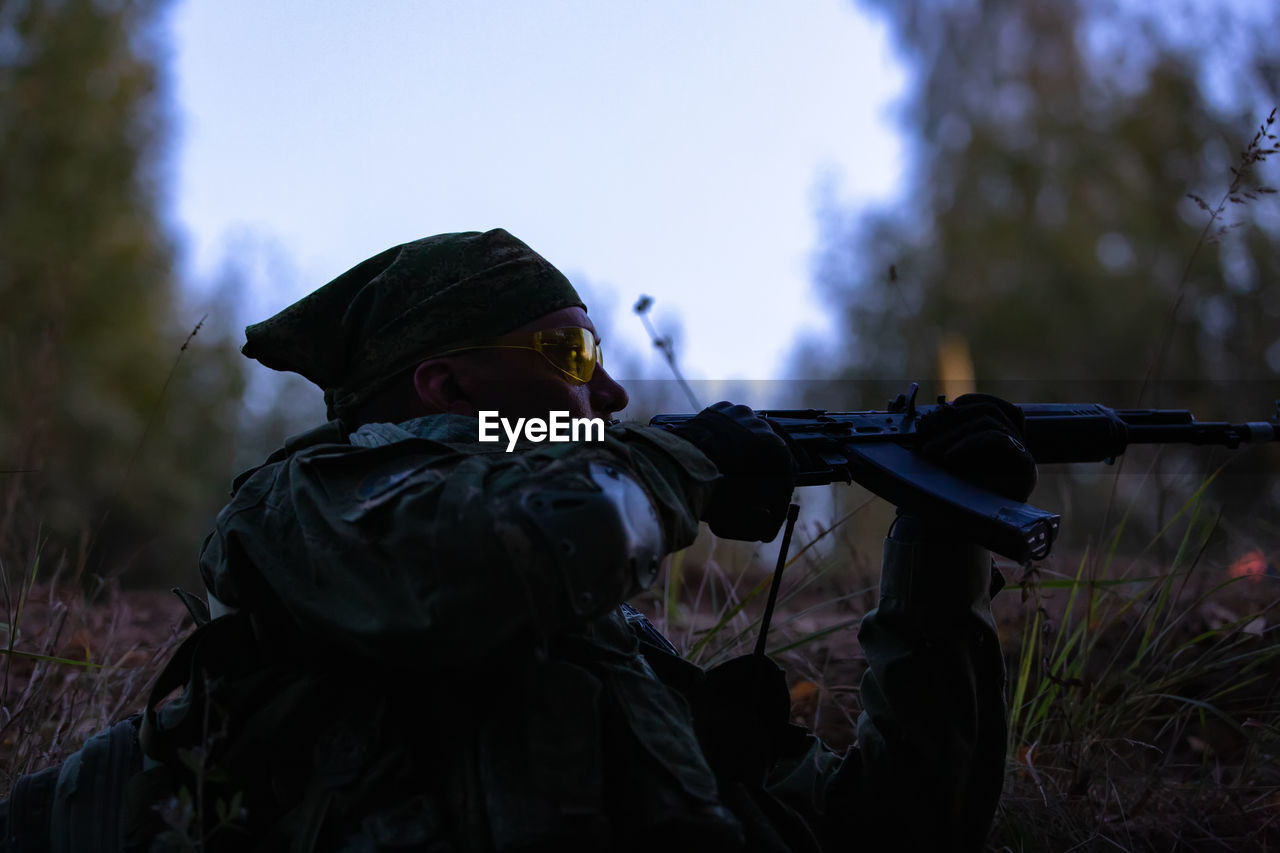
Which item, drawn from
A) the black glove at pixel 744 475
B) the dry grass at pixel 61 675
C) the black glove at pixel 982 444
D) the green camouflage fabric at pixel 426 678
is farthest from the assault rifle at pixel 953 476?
the dry grass at pixel 61 675

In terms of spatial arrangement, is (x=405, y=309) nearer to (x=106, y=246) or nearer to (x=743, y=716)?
(x=743, y=716)

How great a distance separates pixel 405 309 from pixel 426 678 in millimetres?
732

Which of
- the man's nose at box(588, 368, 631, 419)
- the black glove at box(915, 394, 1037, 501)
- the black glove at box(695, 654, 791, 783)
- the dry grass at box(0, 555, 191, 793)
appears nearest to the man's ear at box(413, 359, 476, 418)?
the man's nose at box(588, 368, 631, 419)

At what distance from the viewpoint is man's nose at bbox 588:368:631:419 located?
2.01 metres

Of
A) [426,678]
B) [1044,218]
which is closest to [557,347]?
[426,678]

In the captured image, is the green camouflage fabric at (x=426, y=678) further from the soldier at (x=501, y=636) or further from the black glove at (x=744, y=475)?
the black glove at (x=744, y=475)

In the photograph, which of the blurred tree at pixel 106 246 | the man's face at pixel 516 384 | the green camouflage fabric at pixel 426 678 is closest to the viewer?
the green camouflage fabric at pixel 426 678

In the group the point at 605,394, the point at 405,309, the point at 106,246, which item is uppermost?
the point at 106,246

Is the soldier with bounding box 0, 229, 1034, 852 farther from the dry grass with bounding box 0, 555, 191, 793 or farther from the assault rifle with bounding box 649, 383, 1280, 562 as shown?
the dry grass with bounding box 0, 555, 191, 793

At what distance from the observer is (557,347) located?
198 centimetres

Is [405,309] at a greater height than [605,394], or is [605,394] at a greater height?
[405,309]

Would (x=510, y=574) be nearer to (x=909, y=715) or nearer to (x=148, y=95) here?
(x=909, y=715)

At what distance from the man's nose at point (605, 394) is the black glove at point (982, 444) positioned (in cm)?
66

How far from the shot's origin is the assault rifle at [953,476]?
1954 millimetres
